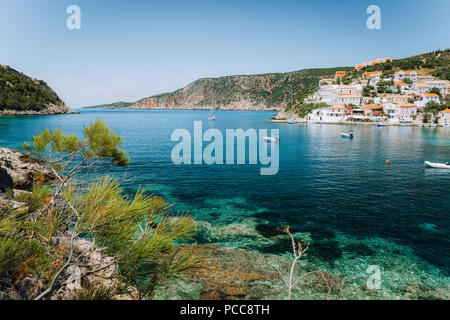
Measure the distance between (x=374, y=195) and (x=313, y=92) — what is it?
412ft

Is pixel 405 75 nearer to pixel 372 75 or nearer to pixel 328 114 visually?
pixel 372 75

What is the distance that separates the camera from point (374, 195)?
22.1m

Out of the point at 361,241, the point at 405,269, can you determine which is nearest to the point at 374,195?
the point at 361,241

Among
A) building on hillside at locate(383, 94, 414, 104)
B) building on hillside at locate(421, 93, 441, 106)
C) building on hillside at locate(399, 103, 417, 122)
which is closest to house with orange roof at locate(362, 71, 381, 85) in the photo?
building on hillside at locate(383, 94, 414, 104)

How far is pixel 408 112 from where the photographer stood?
97312mm

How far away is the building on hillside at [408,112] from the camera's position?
317 ft

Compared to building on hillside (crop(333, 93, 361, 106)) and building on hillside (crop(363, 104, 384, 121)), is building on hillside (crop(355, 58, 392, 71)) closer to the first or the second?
building on hillside (crop(333, 93, 361, 106))

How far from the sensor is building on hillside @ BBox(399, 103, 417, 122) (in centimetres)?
9669

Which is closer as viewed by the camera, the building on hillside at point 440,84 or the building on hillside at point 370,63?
the building on hillside at point 440,84

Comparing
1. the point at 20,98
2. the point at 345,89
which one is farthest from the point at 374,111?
the point at 20,98

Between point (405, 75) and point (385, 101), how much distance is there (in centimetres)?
3611

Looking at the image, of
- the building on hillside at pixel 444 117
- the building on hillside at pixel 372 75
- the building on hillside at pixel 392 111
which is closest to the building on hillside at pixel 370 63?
the building on hillside at pixel 372 75

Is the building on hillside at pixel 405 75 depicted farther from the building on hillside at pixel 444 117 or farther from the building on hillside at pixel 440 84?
the building on hillside at pixel 444 117
